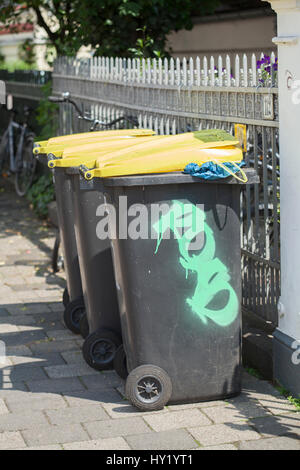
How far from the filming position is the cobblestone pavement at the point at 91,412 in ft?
14.1

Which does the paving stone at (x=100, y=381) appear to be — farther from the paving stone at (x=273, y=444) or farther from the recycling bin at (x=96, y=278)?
the paving stone at (x=273, y=444)

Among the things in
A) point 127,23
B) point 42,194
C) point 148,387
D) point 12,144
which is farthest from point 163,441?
point 12,144

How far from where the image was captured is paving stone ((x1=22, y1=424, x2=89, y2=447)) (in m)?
4.32

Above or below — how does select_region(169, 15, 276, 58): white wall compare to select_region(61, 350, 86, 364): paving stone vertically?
above

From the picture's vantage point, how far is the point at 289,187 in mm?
4805

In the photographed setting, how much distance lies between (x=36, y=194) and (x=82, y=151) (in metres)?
5.82

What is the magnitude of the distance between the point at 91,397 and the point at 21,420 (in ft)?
1.71

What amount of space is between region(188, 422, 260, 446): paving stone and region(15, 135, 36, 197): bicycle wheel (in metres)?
7.95

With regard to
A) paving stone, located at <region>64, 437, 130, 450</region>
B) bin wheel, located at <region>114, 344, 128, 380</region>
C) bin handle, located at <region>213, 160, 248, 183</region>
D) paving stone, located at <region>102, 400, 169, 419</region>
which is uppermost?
bin handle, located at <region>213, 160, 248, 183</region>

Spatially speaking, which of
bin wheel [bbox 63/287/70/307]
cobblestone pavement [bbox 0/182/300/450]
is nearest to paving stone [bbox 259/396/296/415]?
cobblestone pavement [bbox 0/182/300/450]

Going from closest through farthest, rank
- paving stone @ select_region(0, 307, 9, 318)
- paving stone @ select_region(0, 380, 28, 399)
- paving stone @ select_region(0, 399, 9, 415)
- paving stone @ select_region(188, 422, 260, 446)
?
paving stone @ select_region(188, 422, 260, 446) < paving stone @ select_region(0, 399, 9, 415) < paving stone @ select_region(0, 380, 28, 399) < paving stone @ select_region(0, 307, 9, 318)

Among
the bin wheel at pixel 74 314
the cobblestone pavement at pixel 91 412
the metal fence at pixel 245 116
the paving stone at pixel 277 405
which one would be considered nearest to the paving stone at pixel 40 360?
the cobblestone pavement at pixel 91 412

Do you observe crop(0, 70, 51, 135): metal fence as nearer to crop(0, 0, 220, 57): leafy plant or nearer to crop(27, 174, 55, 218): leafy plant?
crop(27, 174, 55, 218): leafy plant

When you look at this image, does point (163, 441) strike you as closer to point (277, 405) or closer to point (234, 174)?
point (277, 405)
